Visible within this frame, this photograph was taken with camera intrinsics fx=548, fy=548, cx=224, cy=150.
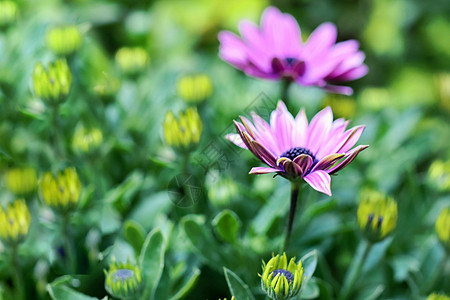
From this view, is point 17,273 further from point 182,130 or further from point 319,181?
point 319,181

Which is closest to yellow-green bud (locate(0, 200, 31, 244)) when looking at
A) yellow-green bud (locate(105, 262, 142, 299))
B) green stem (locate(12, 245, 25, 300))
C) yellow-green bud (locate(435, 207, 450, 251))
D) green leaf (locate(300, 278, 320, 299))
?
green stem (locate(12, 245, 25, 300))

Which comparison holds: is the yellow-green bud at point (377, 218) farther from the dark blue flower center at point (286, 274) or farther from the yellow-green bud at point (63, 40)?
the yellow-green bud at point (63, 40)

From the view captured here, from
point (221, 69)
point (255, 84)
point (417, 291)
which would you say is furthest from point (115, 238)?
point (221, 69)

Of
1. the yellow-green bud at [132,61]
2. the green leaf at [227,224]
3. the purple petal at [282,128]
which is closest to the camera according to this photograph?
the purple petal at [282,128]

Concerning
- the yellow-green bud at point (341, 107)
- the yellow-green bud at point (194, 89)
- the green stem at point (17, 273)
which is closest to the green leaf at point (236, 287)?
the green stem at point (17, 273)

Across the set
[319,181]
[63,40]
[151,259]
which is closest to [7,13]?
[63,40]

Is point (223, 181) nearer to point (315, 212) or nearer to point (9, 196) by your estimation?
point (315, 212)
